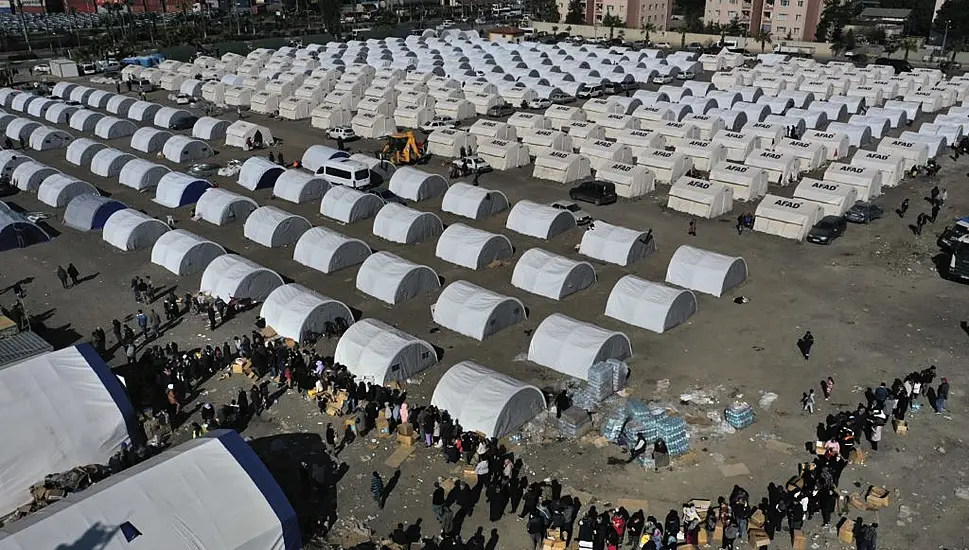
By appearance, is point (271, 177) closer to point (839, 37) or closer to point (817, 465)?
point (817, 465)

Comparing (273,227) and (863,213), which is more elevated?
(273,227)

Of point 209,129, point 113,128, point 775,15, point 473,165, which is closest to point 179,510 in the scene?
point 473,165

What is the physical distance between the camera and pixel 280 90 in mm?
68000

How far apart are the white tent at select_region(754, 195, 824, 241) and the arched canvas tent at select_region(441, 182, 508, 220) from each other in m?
12.8

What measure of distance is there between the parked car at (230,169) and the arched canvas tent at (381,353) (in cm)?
2513

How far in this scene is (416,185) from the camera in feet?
138

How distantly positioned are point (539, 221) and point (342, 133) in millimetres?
23472

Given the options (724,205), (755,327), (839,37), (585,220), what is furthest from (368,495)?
(839,37)

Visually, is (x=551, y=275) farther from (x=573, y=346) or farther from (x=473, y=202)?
(x=473, y=202)

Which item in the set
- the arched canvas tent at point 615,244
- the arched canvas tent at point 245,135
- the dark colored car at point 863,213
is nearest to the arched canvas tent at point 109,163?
the arched canvas tent at point 245,135

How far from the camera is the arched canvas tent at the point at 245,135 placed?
175ft

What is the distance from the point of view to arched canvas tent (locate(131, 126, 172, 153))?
52844 millimetres

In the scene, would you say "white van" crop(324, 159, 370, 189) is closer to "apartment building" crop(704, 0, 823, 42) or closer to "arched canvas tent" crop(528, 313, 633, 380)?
"arched canvas tent" crop(528, 313, 633, 380)

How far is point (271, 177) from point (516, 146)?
14982mm
